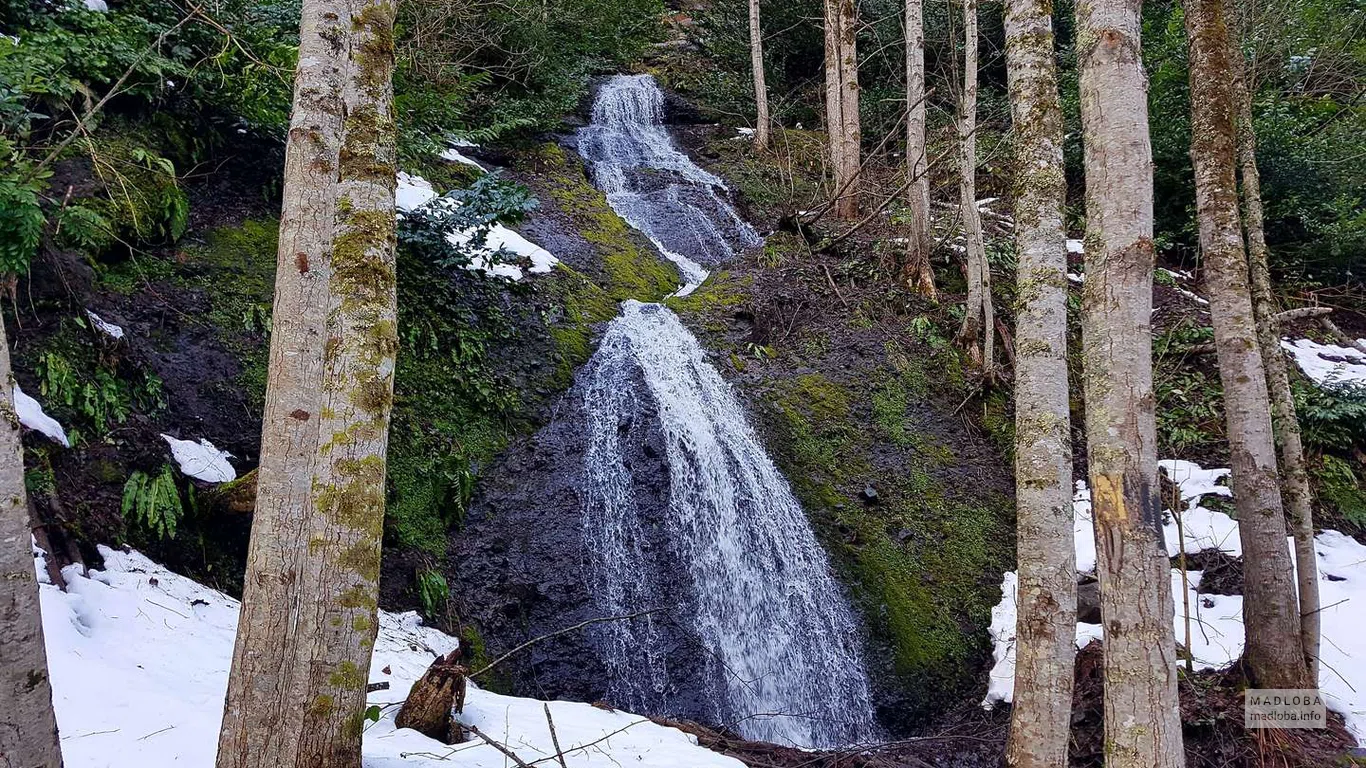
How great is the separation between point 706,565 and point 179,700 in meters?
4.43

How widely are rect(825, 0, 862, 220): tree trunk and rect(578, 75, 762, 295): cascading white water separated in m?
1.82

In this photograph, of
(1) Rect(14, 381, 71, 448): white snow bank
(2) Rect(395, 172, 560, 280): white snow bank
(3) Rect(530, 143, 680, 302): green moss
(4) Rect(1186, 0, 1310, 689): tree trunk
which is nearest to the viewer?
(1) Rect(14, 381, 71, 448): white snow bank

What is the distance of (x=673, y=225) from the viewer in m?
12.1

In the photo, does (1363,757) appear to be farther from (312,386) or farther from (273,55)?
(273,55)

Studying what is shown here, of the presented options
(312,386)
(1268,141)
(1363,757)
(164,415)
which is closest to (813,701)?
(1363,757)

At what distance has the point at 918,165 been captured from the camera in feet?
30.3

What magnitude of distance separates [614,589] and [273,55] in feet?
19.4

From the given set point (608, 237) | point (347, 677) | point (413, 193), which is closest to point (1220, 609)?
point (347, 677)

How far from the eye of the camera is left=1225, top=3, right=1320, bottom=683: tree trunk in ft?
16.3

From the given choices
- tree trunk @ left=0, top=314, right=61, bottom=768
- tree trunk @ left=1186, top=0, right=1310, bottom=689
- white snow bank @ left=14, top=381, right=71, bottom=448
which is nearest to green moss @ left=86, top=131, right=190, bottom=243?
white snow bank @ left=14, top=381, right=71, bottom=448

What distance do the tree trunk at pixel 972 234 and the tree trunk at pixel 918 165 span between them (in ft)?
1.84

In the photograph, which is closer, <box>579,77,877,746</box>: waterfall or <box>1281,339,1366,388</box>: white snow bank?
<box>579,77,877,746</box>: waterfall

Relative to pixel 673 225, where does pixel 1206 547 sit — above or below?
below

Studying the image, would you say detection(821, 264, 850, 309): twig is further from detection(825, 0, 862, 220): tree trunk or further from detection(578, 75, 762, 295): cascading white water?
detection(578, 75, 762, 295): cascading white water
